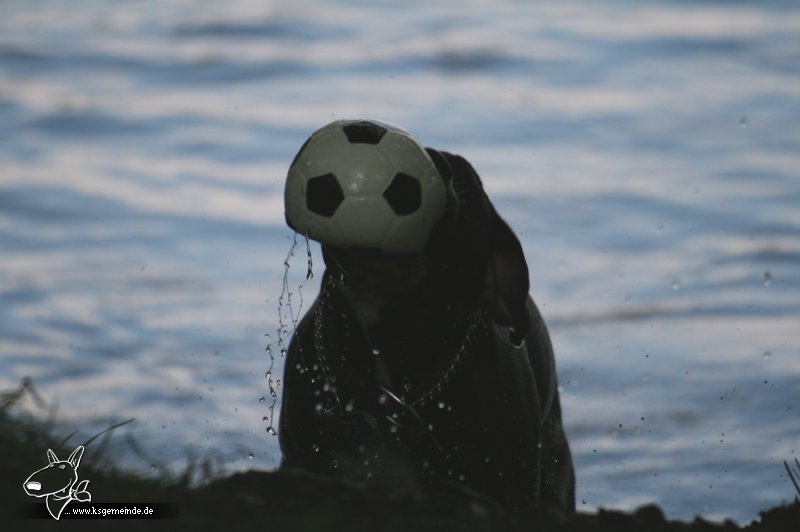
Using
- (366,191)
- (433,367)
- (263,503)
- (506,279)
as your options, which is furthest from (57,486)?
(506,279)

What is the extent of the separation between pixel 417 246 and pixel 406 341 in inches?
13.7

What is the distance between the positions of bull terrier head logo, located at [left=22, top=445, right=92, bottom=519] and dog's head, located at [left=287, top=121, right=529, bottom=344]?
0.95m

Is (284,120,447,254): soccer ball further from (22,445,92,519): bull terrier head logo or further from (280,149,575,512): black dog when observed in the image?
(22,445,92,519): bull terrier head logo

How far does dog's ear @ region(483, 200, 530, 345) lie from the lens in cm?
491

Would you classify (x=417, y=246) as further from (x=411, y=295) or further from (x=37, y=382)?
(x=37, y=382)

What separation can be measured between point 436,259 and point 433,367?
0.36 meters

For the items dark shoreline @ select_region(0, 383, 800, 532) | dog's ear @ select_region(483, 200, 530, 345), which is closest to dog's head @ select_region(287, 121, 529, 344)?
dog's ear @ select_region(483, 200, 530, 345)

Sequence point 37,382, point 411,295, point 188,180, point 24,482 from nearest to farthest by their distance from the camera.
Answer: point 24,482
point 411,295
point 37,382
point 188,180

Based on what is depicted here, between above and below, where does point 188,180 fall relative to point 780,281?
below

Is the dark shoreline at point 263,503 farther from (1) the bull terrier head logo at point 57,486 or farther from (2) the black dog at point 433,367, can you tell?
(2) the black dog at point 433,367

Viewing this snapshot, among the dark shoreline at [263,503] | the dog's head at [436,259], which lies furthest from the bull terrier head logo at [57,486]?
the dog's head at [436,259]

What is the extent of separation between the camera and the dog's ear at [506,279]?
16.1ft

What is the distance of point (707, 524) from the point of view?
467cm

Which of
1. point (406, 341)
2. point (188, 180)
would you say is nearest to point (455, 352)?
point (406, 341)
